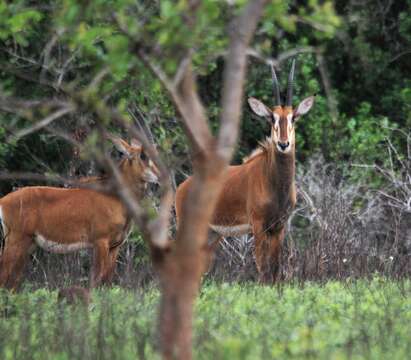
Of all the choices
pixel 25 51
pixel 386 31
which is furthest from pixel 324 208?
pixel 386 31

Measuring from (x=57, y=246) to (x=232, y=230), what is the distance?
1914mm

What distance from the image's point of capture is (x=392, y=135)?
16.0 meters

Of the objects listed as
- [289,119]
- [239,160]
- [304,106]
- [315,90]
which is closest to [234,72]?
[289,119]

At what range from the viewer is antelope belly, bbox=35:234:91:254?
440 inches

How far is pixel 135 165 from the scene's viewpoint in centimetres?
1176

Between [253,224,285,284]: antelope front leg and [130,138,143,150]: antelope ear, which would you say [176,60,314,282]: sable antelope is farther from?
[130,138,143,150]: antelope ear

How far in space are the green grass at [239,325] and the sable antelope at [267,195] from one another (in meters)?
1.72

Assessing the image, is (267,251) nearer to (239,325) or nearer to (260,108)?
(260,108)

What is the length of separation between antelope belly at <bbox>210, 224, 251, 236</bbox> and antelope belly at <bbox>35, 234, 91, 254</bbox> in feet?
4.82

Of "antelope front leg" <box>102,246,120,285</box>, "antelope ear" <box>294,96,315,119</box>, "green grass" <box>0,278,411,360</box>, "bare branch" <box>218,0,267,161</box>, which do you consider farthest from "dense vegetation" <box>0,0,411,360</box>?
"antelope ear" <box>294,96,315,119</box>

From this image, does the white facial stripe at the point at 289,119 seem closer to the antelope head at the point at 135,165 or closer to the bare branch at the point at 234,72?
the antelope head at the point at 135,165

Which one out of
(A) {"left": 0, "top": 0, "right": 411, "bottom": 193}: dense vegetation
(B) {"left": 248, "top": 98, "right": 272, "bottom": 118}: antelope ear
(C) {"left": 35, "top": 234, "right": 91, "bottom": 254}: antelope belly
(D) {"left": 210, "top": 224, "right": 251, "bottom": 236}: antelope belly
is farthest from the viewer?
(A) {"left": 0, "top": 0, "right": 411, "bottom": 193}: dense vegetation

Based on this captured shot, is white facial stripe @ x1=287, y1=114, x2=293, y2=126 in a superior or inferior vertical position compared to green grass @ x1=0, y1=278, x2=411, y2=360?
superior

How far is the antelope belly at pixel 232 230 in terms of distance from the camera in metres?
11.8
